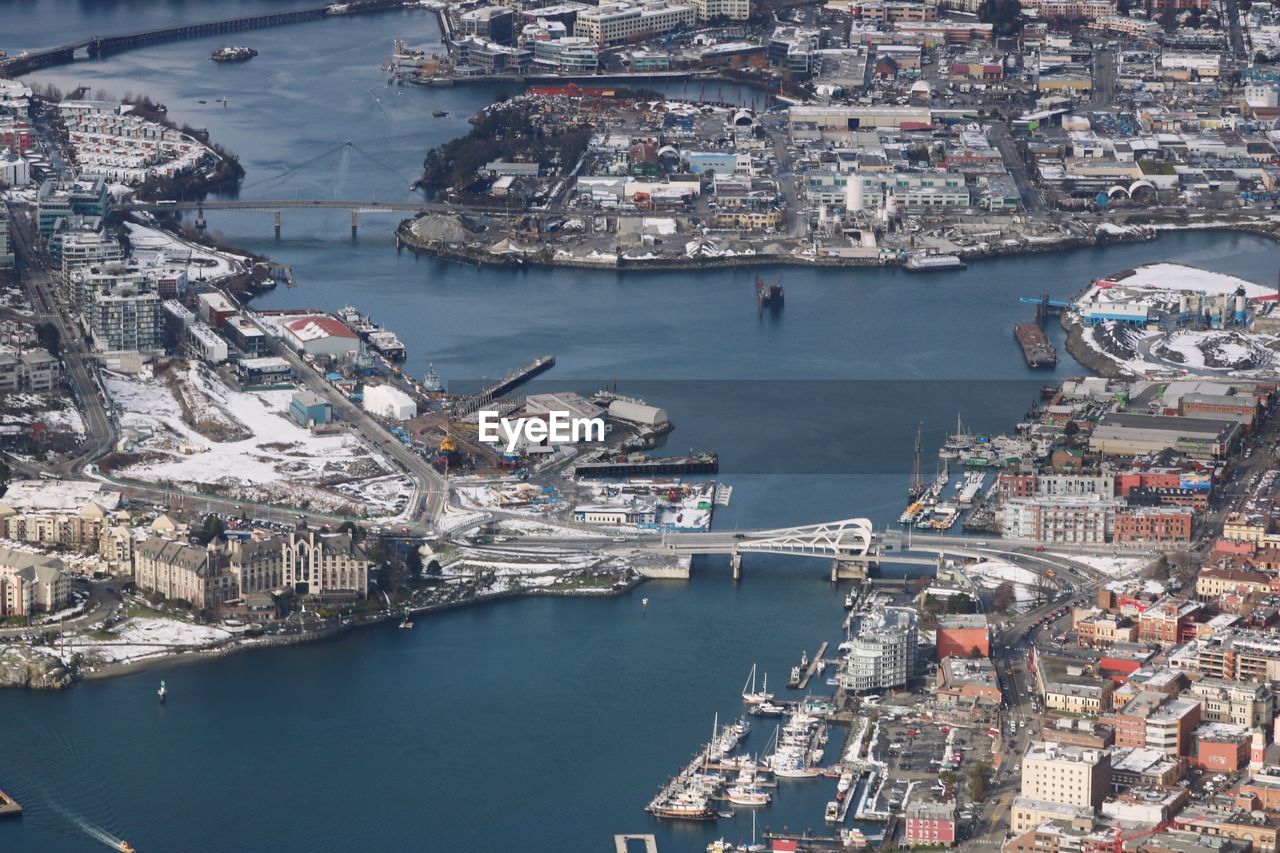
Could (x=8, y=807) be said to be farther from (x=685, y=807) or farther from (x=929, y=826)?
(x=929, y=826)

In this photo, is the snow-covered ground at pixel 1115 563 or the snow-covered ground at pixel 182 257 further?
the snow-covered ground at pixel 182 257

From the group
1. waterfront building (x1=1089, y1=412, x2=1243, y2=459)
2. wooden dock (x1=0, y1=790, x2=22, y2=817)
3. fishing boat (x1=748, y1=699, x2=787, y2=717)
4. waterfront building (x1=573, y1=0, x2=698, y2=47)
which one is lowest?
wooden dock (x1=0, y1=790, x2=22, y2=817)

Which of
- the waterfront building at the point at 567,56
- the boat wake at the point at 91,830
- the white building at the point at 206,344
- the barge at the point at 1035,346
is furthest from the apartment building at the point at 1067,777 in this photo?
the waterfront building at the point at 567,56

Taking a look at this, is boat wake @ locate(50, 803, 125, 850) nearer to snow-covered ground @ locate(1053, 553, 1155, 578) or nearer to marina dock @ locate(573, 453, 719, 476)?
marina dock @ locate(573, 453, 719, 476)

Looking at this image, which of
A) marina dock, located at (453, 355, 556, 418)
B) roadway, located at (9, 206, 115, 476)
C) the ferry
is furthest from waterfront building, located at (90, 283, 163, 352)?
the ferry

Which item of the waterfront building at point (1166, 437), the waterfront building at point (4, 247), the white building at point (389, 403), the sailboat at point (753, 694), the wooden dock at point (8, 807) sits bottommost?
the wooden dock at point (8, 807)

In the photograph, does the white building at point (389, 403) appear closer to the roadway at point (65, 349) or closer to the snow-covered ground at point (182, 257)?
the roadway at point (65, 349)

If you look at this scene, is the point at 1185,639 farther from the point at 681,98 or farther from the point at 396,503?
the point at 681,98
